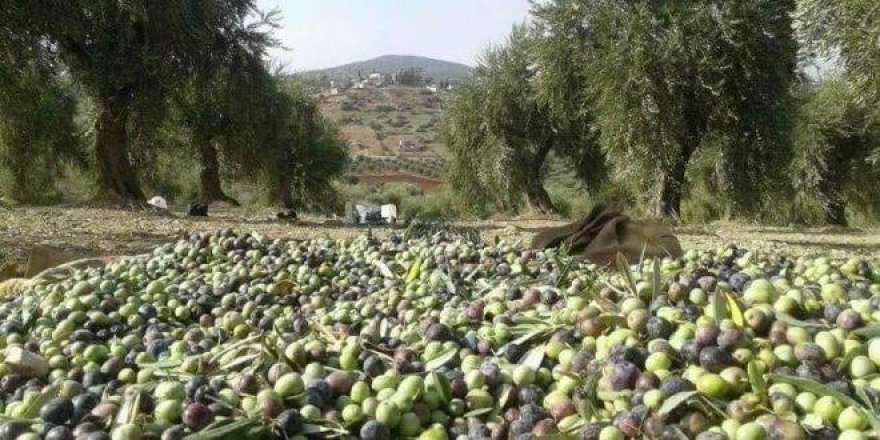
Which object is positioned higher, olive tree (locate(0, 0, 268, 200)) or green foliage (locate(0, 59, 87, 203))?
olive tree (locate(0, 0, 268, 200))

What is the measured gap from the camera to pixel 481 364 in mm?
2324

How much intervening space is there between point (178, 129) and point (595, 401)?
886 inches

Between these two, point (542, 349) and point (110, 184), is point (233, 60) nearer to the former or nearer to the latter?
point (110, 184)

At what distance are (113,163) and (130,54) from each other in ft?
8.54

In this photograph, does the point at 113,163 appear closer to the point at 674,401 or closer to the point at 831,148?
the point at 674,401

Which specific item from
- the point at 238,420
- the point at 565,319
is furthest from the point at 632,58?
the point at 238,420

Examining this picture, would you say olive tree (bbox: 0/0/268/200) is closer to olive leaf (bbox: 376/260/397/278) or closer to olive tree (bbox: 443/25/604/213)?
olive tree (bbox: 443/25/604/213)

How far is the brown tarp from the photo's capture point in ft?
18.7

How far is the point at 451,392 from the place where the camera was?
2.09 metres

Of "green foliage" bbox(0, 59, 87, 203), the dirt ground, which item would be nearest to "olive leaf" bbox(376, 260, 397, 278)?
the dirt ground

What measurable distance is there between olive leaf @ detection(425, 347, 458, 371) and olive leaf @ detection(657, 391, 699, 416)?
0.73 metres

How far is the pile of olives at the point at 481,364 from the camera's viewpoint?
1.79 metres

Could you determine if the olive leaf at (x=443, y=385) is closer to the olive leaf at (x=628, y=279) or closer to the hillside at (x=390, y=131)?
the olive leaf at (x=628, y=279)

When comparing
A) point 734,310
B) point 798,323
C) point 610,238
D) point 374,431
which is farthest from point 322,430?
point 610,238
